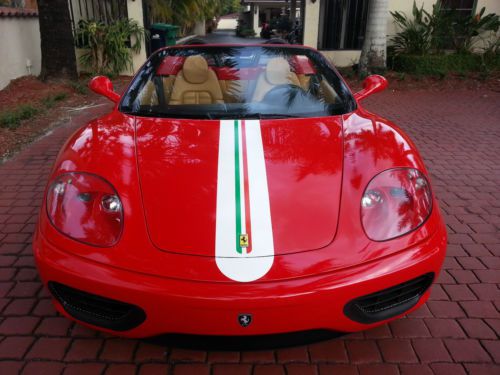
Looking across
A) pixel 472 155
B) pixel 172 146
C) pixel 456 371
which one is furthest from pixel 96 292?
pixel 472 155

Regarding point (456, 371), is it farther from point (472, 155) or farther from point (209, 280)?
point (472, 155)

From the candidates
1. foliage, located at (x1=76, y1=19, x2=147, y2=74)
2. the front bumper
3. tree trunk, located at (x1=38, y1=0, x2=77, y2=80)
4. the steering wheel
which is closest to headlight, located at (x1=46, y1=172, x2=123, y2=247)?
the front bumper

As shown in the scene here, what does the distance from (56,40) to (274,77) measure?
655 centimetres

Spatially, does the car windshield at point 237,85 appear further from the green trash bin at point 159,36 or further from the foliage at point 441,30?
the green trash bin at point 159,36

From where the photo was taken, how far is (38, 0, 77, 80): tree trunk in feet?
25.2

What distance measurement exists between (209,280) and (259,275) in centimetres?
19

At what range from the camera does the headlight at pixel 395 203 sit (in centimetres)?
181

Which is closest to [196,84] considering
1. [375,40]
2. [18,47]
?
[18,47]

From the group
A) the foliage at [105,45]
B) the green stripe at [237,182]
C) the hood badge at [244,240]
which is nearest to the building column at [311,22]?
the foliage at [105,45]

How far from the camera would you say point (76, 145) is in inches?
89.9

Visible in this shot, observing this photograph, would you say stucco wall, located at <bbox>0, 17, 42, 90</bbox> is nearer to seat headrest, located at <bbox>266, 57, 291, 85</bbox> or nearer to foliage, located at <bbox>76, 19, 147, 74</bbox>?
foliage, located at <bbox>76, 19, 147, 74</bbox>

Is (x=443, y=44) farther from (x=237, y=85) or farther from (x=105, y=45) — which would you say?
(x=237, y=85)

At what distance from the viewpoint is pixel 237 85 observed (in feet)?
9.85

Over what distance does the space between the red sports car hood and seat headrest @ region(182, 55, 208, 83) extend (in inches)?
31.5
